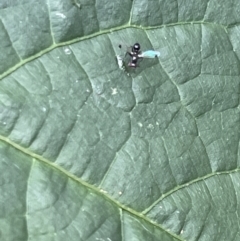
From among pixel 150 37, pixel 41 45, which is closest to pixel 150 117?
pixel 150 37

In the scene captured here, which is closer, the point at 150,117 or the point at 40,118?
the point at 40,118

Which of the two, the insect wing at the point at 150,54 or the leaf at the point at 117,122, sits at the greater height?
the insect wing at the point at 150,54

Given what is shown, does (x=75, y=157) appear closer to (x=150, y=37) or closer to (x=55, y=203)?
(x=55, y=203)

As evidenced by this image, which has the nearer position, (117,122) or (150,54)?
(117,122)

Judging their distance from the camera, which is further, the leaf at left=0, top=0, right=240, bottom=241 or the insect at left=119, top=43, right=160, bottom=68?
the insect at left=119, top=43, right=160, bottom=68

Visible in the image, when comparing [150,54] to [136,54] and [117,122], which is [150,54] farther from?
[117,122]

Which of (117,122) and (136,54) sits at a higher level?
(136,54)

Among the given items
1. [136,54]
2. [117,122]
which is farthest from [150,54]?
[117,122]

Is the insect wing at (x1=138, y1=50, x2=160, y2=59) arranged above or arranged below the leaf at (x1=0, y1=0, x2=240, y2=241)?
above
